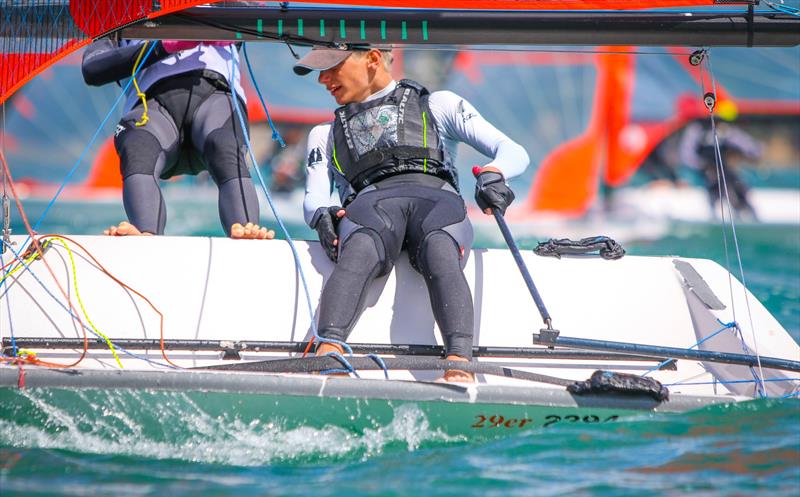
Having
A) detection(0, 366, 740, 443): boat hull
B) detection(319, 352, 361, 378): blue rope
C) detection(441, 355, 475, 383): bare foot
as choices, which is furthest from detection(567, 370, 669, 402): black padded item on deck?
detection(319, 352, 361, 378): blue rope

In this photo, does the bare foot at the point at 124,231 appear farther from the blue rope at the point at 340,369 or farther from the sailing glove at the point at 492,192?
the sailing glove at the point at 492,192

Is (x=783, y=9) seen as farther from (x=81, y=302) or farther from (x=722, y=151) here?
(x=722, y=151)

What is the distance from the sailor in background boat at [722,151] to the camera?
9617 millimetres

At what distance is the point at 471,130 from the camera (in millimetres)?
3160

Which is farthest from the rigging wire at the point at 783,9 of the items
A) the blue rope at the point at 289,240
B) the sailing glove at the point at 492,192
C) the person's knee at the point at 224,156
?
the person's knee at the point at 224,156

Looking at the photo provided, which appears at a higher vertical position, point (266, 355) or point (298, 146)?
point (298, 146)

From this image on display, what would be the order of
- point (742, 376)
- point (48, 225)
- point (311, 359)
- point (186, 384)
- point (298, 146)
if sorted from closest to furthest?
point (186, 384)
point (311, 359)
point (742, 376)
point (48, 225)
point (298, 146)

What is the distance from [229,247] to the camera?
3207 millimetres

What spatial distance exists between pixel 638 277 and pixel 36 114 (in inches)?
335

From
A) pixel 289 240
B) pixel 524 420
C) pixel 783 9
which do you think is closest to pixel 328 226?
pixel 289 240

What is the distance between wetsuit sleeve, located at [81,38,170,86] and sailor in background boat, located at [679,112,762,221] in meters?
7.18

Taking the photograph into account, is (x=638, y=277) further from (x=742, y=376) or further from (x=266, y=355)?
(x=266, y=355)

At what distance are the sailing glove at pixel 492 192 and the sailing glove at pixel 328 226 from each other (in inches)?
18.8

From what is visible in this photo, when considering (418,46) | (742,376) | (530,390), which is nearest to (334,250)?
(418,46)
